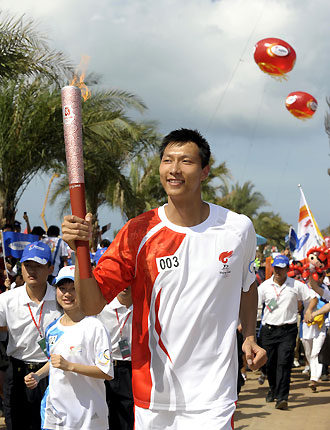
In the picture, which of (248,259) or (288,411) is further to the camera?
(288,411)

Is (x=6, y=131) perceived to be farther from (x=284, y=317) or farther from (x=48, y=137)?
(x=284, y=317)

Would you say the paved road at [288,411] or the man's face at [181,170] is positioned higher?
the man's face at [181,170]

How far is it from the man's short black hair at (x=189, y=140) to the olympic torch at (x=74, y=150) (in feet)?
2.04

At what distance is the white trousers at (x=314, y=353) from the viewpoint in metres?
11.1

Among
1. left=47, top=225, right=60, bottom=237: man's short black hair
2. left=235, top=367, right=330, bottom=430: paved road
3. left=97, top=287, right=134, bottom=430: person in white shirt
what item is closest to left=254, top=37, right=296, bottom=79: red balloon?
left=47, top=225, right=60, bottom=237: man's short black hair

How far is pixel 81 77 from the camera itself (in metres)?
3.06

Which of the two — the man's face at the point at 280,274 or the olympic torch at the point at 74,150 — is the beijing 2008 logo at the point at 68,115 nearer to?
the olympic torch at the point at 74,150

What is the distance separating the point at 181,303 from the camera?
3207 millimetres

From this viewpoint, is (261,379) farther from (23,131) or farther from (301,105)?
(301,105)

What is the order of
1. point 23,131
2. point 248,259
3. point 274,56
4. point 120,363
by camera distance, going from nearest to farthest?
point 248,259, point 120,363, point 23,131, point 274,56

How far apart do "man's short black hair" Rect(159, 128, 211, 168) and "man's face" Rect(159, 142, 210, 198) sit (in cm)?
2

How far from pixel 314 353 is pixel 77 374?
738 centimetres

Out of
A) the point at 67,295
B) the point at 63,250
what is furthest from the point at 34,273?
the point at 63,250

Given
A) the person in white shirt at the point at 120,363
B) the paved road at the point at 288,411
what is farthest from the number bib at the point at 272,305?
the person in white shirt at the point at 120,363
